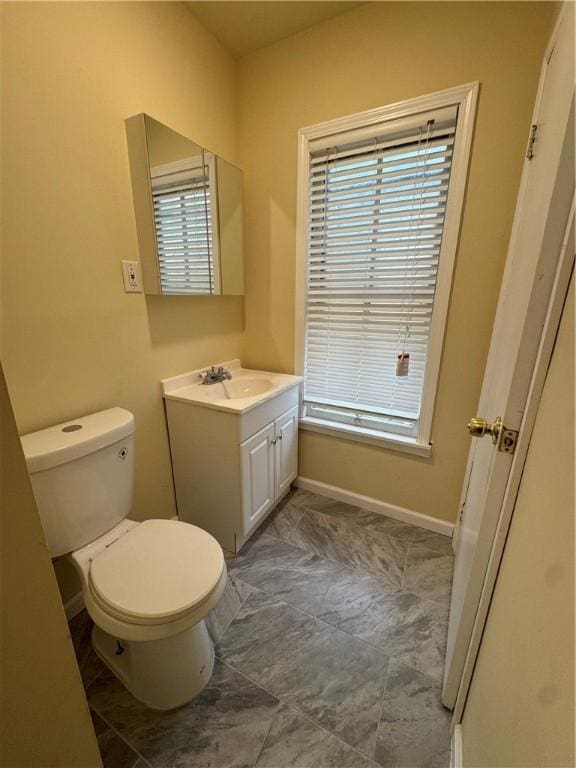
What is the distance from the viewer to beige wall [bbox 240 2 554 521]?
1219 millimetres

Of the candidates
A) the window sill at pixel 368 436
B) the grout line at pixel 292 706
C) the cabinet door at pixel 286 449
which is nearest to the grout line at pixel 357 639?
the grout line at pixel 292 706

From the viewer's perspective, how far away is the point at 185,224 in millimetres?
1471

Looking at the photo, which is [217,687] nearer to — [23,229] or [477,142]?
[23,229]

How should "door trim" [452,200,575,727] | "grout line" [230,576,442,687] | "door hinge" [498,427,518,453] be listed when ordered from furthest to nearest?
"grout line" [230,576,442,687], "door hinge" [498,427,518,453], "door trim" [452,200,575,727]

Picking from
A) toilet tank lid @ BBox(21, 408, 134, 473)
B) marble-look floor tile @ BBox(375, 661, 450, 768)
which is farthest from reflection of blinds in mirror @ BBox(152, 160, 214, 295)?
marble-look floor tile @ BBox(375, 661, 450, 768)

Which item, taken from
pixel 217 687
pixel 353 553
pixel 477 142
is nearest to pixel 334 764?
pixel 217 687

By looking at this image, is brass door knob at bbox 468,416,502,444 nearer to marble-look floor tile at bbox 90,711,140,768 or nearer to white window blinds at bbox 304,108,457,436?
white window blinds at bbox 304,108,457,436

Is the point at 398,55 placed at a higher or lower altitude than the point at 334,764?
higher

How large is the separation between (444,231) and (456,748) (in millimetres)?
1826

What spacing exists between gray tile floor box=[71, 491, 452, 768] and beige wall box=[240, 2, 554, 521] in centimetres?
49

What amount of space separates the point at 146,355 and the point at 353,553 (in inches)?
56.5

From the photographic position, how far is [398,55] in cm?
135

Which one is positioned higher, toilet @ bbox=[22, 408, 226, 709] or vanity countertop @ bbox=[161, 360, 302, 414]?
vanity countertop @ bbox=[161, 360, 302, 414]

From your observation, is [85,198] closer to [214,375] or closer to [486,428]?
[214,375]
